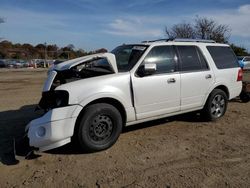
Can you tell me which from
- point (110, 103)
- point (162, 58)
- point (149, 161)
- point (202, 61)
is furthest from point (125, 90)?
point (202, 61)

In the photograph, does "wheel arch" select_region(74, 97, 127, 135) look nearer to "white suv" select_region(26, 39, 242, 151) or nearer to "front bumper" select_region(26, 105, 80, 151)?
"white suv" select_region(26, 39, 242, 151)

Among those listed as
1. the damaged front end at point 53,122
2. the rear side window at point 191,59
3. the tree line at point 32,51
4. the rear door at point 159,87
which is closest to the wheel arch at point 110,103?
the damaged front end at point 53,122

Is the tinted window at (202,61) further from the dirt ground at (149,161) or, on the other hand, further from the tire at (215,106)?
the dirt ground at (149,161)

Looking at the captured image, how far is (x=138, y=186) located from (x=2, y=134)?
11.1ft

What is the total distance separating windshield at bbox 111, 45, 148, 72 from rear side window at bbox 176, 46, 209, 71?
2.94 feet

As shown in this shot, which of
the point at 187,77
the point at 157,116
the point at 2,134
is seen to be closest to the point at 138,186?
the point at 157,116

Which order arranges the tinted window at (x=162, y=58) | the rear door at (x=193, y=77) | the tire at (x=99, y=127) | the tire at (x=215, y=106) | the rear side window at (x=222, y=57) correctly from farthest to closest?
the rear side window at (x=222, y=57) → the tire at (x=215, y=106) → the rear door at (x=193, y=77) → the tinted window at (x=162, y=58) → the tire at (x=99, y=127)

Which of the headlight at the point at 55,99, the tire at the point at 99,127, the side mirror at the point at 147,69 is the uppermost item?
the side mirror at the point at 147,69

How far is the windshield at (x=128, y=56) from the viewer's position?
5.15m

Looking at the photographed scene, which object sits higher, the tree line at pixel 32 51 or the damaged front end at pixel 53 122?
the tree line at pixel 32 51

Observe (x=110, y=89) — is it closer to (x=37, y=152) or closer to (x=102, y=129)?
(x=102, y=129)

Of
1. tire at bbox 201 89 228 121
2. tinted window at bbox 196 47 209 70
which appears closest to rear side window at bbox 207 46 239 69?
tinted window at bbox 196 47 209 70

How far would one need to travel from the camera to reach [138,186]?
11.5 feet

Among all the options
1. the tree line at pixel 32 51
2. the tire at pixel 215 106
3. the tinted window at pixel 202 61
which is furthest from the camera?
the tree line at pixel 32 51
